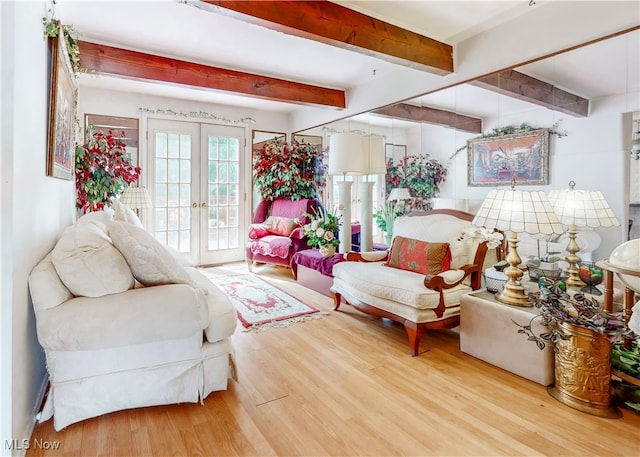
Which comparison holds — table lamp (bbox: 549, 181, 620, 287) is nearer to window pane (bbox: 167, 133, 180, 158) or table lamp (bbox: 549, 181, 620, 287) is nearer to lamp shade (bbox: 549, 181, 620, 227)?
lamp shade (bbox: 549, 181, 620, 227)

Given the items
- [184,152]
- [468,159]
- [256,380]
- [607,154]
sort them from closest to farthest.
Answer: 1. [256,380]
2. [607,154]
3. [468,159]
4. [184,152]

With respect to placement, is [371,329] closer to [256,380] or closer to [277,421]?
[256,380]

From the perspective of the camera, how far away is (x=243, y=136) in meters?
5.52

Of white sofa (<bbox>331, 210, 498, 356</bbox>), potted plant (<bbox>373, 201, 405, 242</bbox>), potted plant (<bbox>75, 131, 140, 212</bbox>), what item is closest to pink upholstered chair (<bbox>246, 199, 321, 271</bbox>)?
potted plant (<bbox>373, 201, 405, 242</bbox>)

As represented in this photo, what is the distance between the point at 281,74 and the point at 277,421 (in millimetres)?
3554

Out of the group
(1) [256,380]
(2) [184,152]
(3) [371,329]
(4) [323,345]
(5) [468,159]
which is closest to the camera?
(1) [256,380]

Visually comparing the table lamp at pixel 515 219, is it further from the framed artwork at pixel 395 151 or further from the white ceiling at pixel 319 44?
the framed artwork at pixel 395 151

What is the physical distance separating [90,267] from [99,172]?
2447 millimetres

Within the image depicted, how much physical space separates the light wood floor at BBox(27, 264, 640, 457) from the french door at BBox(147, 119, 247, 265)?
324 centimetres

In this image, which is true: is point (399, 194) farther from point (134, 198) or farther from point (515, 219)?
point (134, 198)

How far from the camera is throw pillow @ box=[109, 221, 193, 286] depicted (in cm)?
175

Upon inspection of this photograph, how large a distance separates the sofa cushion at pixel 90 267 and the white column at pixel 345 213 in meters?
2.43

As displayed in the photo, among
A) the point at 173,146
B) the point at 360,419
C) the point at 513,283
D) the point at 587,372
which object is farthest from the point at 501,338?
the point at 173,146

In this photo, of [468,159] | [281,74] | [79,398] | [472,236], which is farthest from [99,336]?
[281,74]
